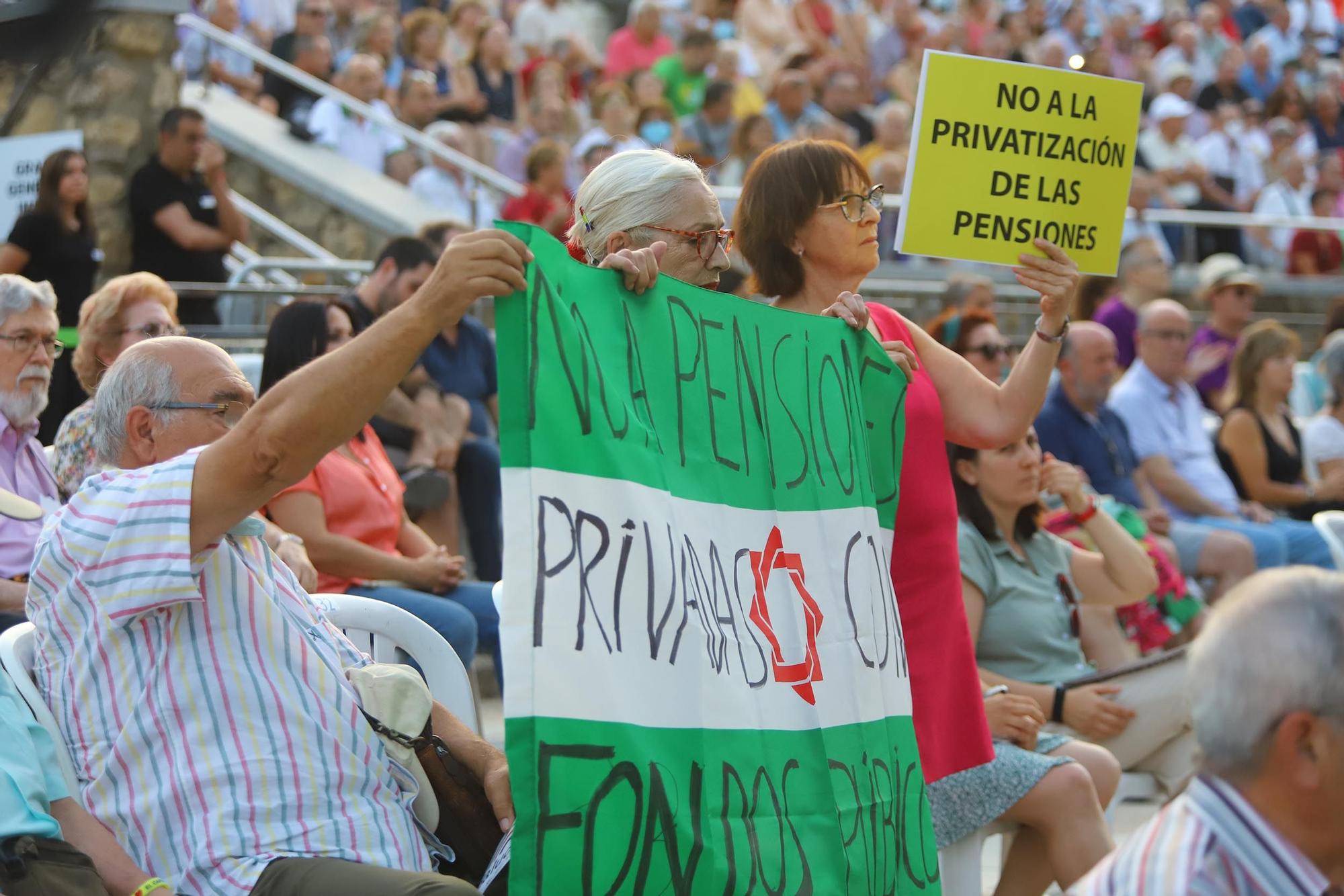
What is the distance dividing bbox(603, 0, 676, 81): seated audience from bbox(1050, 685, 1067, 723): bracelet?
11021 millimetres

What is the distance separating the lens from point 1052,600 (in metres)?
4.57

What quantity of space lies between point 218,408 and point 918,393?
1487 millimetres

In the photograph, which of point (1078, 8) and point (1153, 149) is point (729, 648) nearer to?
point (1153, 149)

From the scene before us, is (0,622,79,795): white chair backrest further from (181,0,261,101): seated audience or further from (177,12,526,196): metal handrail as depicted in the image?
(181,0,261,101): seated audience

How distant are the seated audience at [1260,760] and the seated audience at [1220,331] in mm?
8571

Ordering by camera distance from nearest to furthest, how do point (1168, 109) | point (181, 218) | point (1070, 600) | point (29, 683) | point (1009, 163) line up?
point (29, 683), point (1009, 163), point (1070, 600), point (181, 218), point (1168, 109)

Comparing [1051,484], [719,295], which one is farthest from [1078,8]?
[719,295]

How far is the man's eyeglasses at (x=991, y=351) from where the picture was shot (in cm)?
593

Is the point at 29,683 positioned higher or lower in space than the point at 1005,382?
lower

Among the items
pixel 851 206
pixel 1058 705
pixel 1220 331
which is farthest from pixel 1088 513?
pixel 1220 331

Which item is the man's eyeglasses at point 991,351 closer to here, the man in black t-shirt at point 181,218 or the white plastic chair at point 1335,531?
the white plastic chair at point 1335,531

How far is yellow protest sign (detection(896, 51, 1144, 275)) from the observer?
12.1 ft

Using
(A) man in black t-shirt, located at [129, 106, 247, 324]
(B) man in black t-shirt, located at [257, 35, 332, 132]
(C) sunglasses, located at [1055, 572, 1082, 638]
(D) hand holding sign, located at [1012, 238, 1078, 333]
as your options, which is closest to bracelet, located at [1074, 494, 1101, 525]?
(C) sunglasses, located at [1055, 572, 1082, 638]

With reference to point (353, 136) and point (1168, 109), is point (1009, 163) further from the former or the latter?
point (1168, 109)
